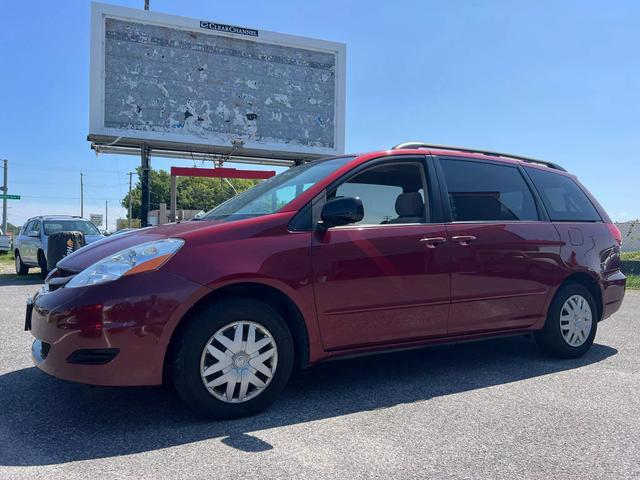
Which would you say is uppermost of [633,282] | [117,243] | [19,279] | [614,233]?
[614,233]

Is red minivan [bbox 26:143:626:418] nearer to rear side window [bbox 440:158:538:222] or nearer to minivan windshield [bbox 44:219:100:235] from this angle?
rear side window [bbox 440:158:538:222]

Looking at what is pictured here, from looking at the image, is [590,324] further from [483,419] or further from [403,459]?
[403,459]

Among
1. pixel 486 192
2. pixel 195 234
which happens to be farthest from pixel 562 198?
pixel 195 234

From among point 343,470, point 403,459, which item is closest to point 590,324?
point 403,459

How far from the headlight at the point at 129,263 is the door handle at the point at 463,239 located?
2.10 meters

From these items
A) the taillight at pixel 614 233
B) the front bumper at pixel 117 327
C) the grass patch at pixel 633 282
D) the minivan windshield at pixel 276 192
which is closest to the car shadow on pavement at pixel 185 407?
the front bumper at pixel 117 327

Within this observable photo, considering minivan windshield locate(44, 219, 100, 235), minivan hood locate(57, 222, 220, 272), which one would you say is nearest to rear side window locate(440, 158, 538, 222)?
minivan hood locate(57, 222, 220, 272)

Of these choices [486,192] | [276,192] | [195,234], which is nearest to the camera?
[195,234]

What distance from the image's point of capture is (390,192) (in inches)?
167

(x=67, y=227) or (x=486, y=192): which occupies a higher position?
(x=486, y=192)

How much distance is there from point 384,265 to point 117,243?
71.7 inches

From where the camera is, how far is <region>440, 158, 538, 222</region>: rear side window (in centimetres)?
440

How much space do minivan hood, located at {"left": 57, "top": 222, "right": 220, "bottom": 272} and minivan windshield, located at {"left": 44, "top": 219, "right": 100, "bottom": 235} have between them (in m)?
9.90

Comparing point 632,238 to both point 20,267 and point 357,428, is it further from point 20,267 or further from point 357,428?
point 20,267
